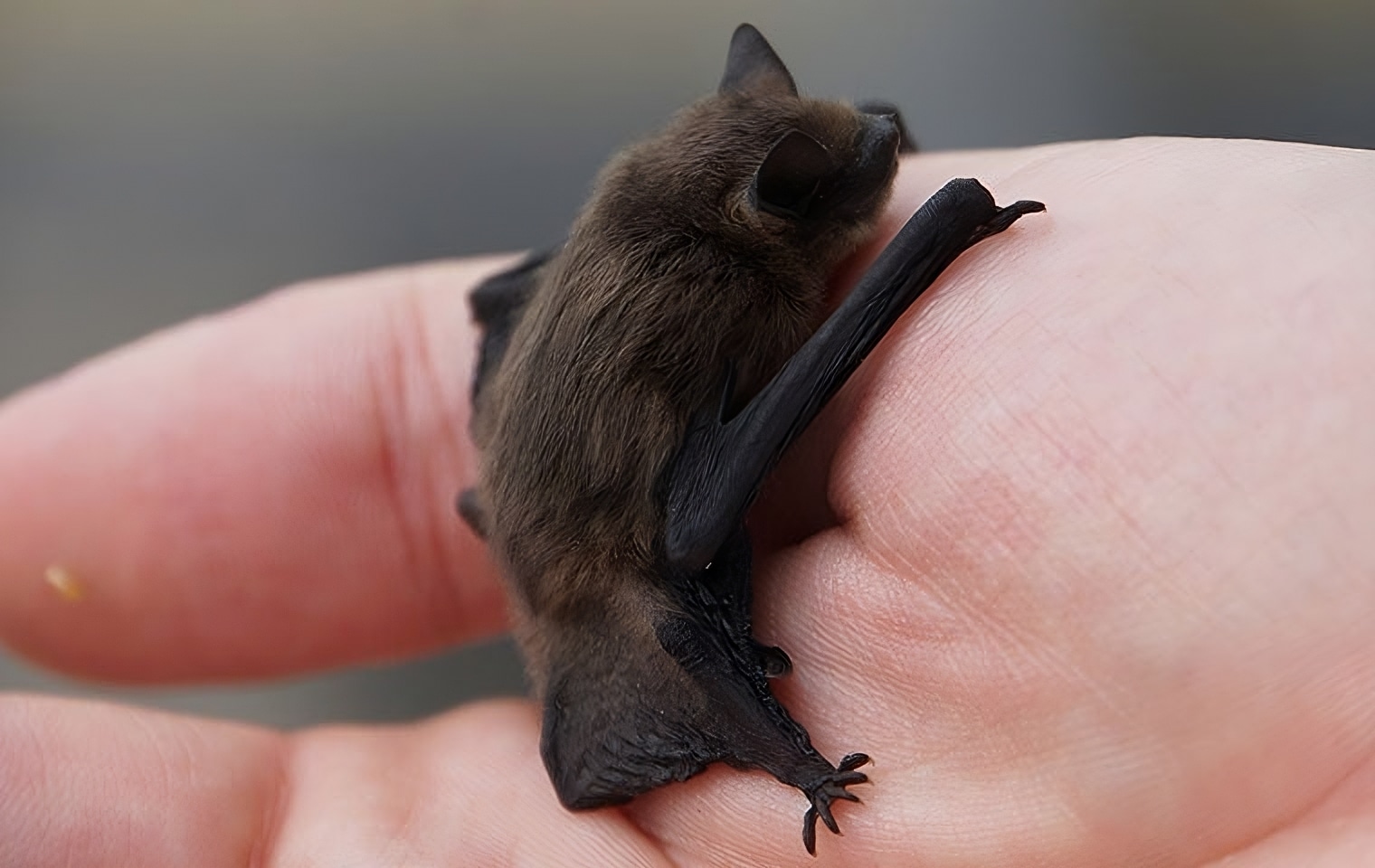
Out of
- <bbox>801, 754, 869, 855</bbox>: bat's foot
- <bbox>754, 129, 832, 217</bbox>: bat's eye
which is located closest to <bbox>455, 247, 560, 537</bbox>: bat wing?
<bbox>754, 129, 832, 217</bbox>: bat's eye

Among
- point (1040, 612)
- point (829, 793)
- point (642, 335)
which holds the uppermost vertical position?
point (642, 335)

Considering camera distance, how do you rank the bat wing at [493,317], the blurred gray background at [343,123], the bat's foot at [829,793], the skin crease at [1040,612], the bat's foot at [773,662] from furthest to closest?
1. the blurred gray background at [343,123]
2. the bat wing at [493,317]
3. the bat's foot at [773,662]
4. the bat's foot at [829,793]
5. the skin crease at [1040,612]

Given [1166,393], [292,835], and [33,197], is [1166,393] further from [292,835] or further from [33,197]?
[33,197]

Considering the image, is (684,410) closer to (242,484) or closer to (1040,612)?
(1040,612)

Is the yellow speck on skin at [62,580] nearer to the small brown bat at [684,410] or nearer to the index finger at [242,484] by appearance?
the index finger at [242,484]

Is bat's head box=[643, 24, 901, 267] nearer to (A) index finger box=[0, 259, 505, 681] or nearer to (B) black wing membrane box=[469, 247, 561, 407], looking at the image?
(B) black wing membrane box=[469, 247, 561, 407]

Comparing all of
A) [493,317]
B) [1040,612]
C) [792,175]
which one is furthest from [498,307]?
[1040,612]

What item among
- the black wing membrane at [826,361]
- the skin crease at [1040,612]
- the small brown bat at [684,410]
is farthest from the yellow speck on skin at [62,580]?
the black wing membrane at [826,361]
